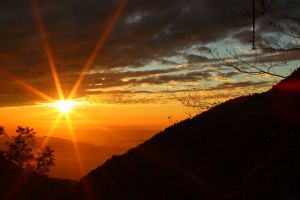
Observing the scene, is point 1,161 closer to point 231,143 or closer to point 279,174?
point 231,143

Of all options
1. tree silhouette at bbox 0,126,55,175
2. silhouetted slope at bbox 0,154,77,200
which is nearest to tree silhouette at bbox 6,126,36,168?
tree silhouette at bbox 0,126,55,175

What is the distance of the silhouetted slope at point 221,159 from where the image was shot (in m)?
9.98

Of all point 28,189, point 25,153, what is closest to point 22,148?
point 25,153

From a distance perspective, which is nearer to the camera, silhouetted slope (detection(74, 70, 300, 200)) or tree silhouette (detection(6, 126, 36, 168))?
silhouetted slope (detection(74, 70, 300, 200))

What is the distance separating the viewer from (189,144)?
53.1 feet

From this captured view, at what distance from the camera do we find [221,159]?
45.0ft

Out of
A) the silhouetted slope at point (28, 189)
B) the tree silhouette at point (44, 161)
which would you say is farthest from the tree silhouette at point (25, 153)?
the silhouetted slope at point (28, 189)

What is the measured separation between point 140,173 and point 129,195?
4.00 feet

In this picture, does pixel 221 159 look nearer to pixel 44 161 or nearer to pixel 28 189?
pixel 28 189

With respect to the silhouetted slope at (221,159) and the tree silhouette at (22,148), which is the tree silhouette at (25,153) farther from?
the silhouetted slope at (221,159)

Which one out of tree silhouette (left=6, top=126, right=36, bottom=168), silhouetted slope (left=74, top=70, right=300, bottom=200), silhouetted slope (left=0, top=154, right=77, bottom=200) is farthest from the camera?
tree silhouette (left=6, top=126, right=36, bottom=168)

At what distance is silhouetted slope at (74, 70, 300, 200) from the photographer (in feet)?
32.7

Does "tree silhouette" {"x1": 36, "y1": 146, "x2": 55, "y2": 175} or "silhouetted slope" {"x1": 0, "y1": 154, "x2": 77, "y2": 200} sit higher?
"tree silhouette" {"x1": 36, "y1": 146, "x2": 55, "y2": 175}

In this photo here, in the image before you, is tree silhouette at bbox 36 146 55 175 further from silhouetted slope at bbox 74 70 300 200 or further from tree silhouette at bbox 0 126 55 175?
silhouetted slope at bbox 74 70 300 200
